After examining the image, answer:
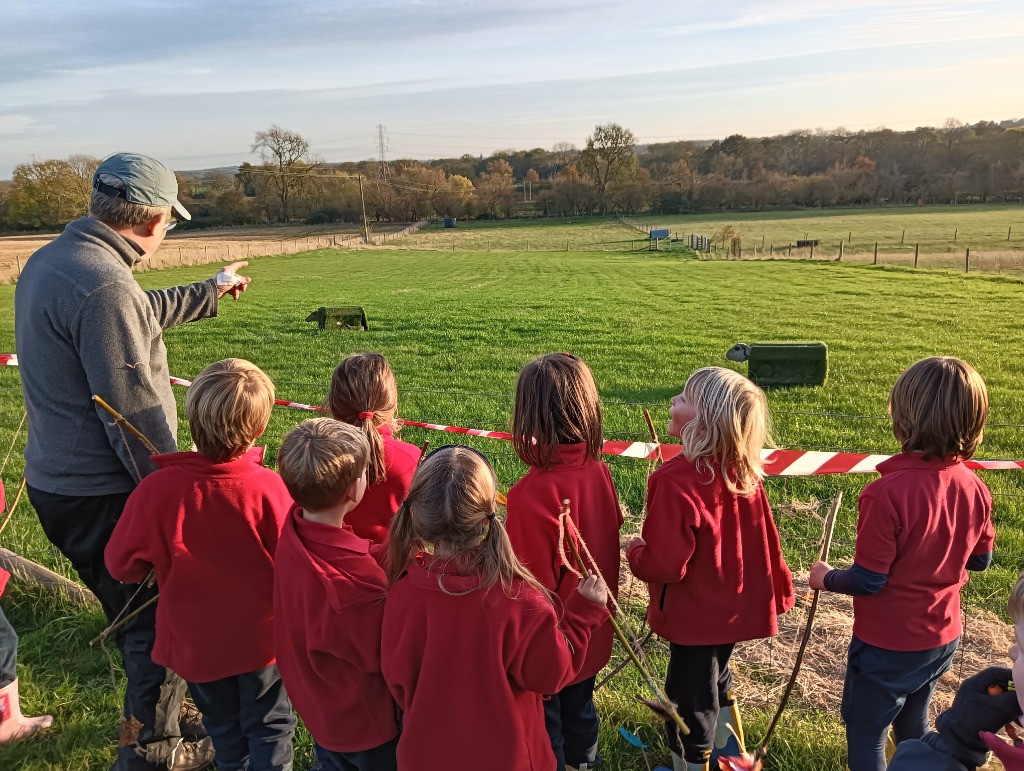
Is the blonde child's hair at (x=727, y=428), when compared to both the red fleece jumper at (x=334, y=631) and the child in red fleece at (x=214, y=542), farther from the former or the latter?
the child in red fleece at (x=214, y=542)

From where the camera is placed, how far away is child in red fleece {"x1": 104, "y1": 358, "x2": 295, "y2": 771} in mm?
2783

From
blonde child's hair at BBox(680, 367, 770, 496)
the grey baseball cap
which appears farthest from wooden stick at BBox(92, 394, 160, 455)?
blonde child's hair at BBox(680, 367, 770, 496)

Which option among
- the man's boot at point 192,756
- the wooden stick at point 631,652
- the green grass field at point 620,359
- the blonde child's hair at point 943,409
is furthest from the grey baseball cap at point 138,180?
the blonde child's hair at point 943,409

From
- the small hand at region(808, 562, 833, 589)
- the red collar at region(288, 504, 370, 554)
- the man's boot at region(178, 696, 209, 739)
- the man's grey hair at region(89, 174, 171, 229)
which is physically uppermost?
the man's grey hair at region(89, 174, 171, 229)

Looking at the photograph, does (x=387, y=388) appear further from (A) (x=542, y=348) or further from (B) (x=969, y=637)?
(A) (x=542, y=348)

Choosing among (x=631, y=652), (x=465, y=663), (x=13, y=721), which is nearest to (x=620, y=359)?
(x=13, y=721)

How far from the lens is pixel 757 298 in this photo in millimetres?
21516

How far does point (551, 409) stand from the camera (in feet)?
9.10

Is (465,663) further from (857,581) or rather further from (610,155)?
(610,155)

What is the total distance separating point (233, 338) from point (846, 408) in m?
12.3

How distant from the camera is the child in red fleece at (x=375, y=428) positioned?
3195 millimetres

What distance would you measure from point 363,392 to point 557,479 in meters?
1.02

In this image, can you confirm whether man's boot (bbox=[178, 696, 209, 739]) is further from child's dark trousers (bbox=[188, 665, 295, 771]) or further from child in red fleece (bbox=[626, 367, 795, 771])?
child in red fleece (bbox=[626, 367, 795, 771])

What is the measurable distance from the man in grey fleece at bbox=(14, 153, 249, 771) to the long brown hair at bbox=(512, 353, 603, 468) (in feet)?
A: 4.80
